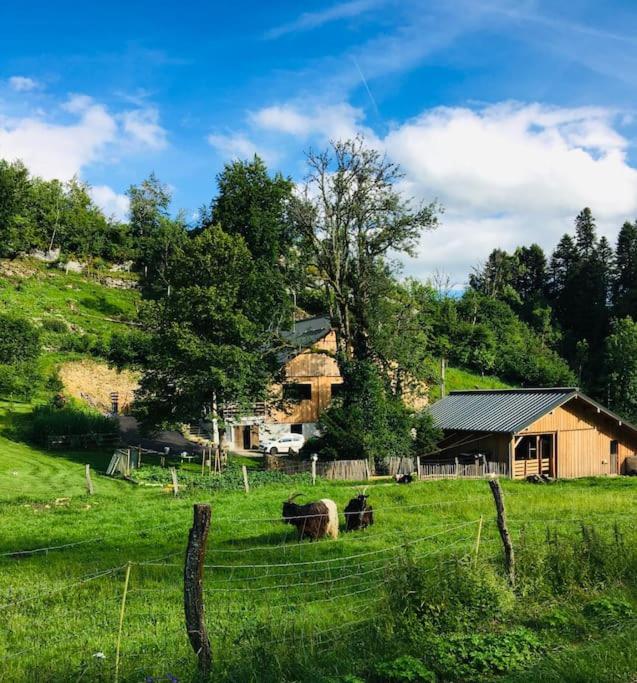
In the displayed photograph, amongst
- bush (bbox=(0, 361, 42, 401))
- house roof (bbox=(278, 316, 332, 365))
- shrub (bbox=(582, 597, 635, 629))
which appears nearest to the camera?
shrub (bbox=(582, 597, 635, 629))

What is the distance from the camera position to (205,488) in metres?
24.7

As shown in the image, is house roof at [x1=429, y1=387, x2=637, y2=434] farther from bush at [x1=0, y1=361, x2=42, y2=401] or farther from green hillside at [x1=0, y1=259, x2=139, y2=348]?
green hillside at [x1=0, y1=259, x2=139, y2=348]

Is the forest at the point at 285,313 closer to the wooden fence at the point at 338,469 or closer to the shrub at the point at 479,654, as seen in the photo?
the wooden fence at the point at 338,469

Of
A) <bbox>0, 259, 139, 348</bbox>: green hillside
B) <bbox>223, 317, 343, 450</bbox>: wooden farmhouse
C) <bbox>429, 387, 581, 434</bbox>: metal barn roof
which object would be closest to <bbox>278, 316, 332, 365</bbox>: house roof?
<bbox>223, 317, 343, 450</bbox>: wooden farmhouse

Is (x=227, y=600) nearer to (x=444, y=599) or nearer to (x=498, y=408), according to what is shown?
(x=444, y=599)

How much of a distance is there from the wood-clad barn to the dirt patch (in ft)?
78.7

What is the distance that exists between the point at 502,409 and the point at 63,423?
25.5 m

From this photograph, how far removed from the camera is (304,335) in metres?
42.8

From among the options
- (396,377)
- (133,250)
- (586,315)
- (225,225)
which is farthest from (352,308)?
(586,315)

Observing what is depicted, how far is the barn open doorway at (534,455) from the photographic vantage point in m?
34.8

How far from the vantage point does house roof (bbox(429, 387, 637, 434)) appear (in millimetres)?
34688

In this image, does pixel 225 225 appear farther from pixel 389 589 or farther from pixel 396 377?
pixel 389 589

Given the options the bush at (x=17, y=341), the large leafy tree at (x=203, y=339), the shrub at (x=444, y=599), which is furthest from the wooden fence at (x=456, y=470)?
the bush at (x=17, y=341)

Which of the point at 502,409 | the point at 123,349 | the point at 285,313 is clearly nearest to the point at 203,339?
the point at 285,313
